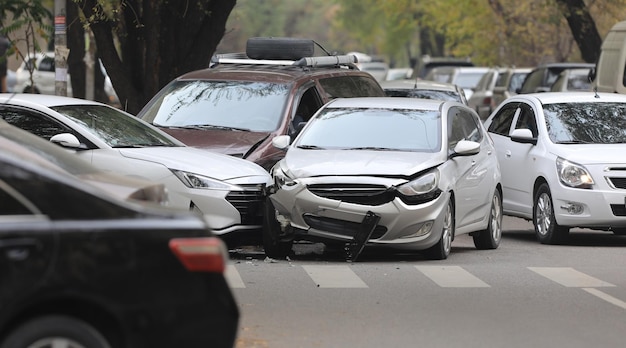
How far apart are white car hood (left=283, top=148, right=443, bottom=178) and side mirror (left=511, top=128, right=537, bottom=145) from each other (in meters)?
2.81

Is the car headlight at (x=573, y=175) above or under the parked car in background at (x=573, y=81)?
above

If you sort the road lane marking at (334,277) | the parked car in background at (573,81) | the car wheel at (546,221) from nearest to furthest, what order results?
the road lane marking at (334,277) < the car wheel at (546,221) < the parked car in background at (573,81)

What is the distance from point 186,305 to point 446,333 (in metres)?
3.13

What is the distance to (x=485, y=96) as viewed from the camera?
32.3m

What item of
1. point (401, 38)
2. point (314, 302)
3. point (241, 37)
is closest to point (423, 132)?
point (314, 302)

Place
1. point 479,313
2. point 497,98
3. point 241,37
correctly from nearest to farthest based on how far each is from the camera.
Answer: point 479,313 < point 497,98 < point 241,37

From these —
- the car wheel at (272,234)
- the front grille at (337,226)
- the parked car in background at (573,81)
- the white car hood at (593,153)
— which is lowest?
the parked car in background at (573,81)

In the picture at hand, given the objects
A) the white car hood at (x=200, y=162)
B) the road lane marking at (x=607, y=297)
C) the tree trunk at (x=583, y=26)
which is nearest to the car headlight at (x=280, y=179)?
the white car hood at (x=200, y=162)

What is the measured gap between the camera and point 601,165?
46.7 ft

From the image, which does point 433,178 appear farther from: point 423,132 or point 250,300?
point 250,300

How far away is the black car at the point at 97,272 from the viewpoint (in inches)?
224

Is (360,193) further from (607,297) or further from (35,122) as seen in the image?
(35,122)

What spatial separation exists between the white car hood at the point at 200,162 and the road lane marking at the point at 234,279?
45.0 inches

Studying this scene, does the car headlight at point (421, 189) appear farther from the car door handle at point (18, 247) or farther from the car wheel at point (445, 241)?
the car door handle at point (18, 247)
